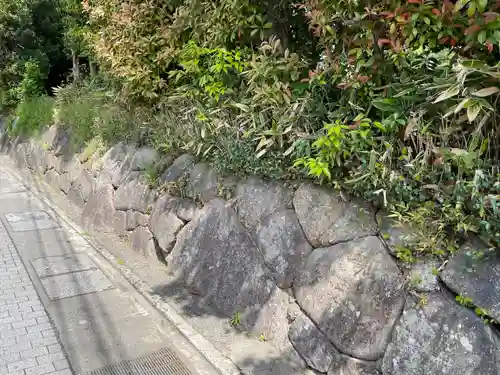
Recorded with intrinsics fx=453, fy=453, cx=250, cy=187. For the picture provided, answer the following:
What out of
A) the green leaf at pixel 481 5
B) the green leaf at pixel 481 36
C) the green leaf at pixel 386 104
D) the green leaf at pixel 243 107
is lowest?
the green leaf at pixel 243 107

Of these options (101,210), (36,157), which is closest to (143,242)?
(101,210)

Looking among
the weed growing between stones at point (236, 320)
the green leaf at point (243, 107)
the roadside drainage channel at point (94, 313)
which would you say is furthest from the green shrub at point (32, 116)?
the weed growing between stones at point (236, 320)

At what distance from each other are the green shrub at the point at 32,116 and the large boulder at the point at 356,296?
25.4 ft

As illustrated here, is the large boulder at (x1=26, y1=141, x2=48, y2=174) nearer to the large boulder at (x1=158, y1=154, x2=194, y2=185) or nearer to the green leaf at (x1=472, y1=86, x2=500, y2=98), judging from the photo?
the large boulder at (x1=158, y1=154, x2=194, y2=185)

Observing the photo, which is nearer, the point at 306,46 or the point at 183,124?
the point at 306,46

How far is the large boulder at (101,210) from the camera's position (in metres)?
6.27

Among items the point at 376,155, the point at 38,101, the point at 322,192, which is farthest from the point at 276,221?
the point at 38,101

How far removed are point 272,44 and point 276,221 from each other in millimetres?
1642

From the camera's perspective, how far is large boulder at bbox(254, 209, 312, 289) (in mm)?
3666

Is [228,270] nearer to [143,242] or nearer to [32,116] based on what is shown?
[143,242]

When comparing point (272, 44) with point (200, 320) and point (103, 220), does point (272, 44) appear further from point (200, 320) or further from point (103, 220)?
point (103, 220)

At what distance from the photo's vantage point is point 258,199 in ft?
13.5

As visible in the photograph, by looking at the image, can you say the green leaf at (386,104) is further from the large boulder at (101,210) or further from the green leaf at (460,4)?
the large boulder at (101,210)

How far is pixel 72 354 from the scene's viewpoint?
11.7 feet
